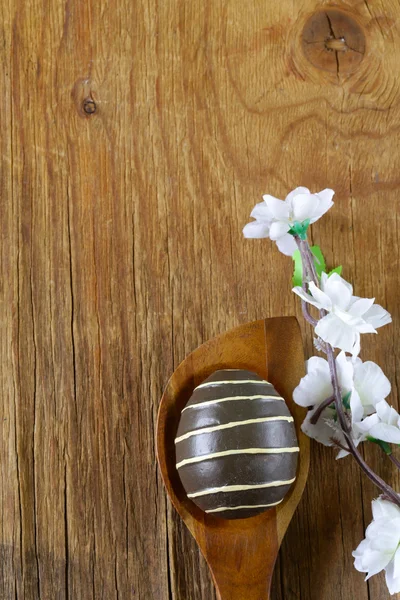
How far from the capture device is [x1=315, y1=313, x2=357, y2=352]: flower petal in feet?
1.97

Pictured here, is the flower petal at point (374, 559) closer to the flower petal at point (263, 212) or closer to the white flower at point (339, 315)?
the white flower at point (339, 315)

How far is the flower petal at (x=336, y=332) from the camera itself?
60cm

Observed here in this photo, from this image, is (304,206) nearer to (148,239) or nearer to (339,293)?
(339,293)

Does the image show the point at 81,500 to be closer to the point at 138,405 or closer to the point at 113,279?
the point at 138,405

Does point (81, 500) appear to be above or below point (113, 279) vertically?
below

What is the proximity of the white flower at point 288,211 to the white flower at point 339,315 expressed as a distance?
0.25 feet

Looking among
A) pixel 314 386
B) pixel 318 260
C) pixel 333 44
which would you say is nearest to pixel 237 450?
pixel 314 386

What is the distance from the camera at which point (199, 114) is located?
2.54ft

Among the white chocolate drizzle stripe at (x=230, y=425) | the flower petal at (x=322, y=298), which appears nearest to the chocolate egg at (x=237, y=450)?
the white chocolate drizzle stripe at (x=230, y=425)

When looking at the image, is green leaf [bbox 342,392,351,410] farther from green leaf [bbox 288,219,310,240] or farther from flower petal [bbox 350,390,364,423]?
green leaf [bbox 288,219,310,240]

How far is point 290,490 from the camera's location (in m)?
0.68

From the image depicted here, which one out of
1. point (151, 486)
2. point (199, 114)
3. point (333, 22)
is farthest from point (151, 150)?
point (151, 486)

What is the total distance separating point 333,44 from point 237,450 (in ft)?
1.63

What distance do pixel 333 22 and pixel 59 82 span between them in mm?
336
